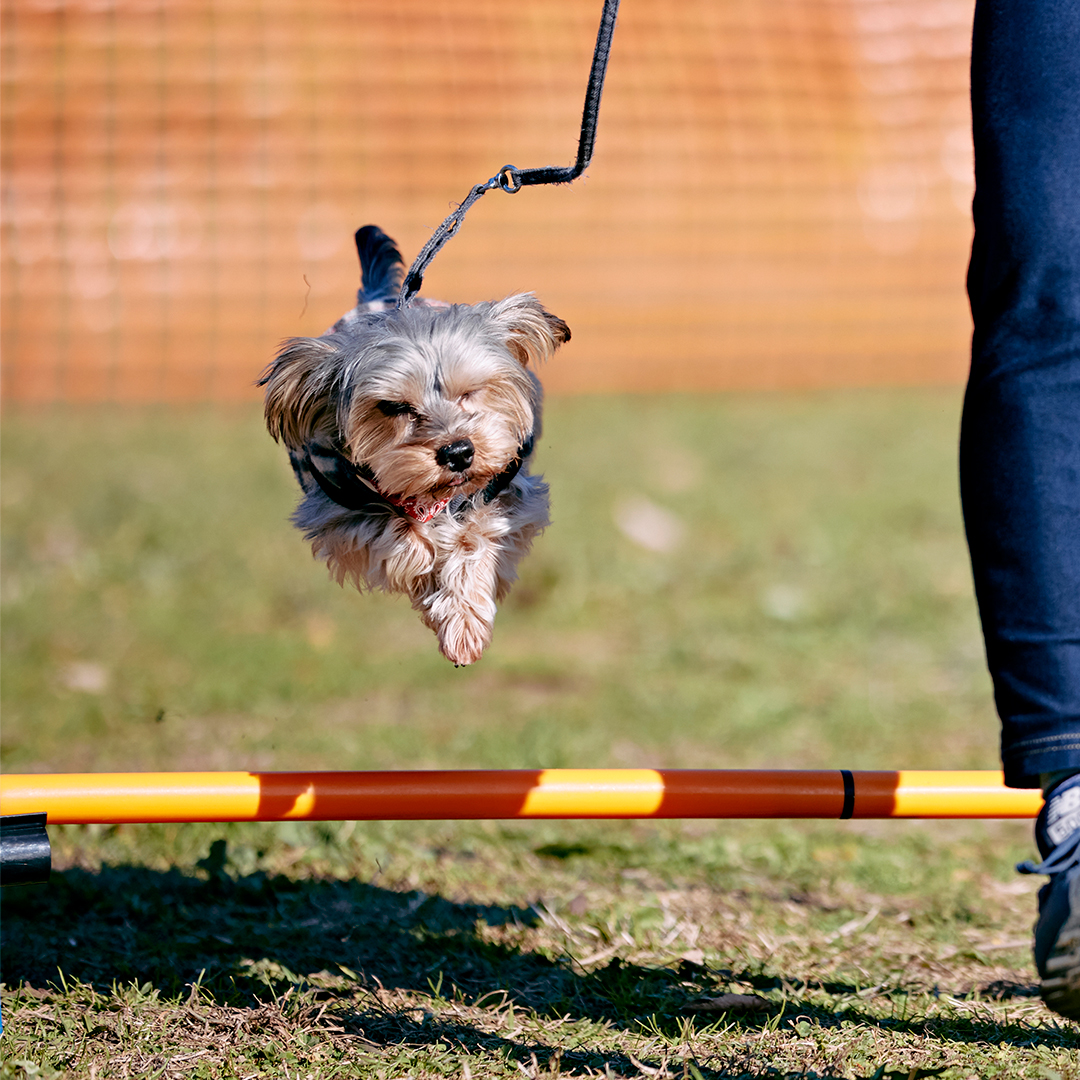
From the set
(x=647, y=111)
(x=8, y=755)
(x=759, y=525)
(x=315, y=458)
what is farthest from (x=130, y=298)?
(x=315, y=458)

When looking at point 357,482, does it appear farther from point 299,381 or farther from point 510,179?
point 510,179

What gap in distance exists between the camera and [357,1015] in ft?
8.60

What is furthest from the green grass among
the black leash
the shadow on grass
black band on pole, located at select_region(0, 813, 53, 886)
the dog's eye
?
the black leash

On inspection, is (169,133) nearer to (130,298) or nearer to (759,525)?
(130,298)

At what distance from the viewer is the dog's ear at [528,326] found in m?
2.72

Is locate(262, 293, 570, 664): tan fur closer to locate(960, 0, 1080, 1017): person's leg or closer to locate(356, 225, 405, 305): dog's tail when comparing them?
locate(356, 225, 405, 305): dog's tail

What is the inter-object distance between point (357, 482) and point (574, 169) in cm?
81

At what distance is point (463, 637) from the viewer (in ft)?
8.65

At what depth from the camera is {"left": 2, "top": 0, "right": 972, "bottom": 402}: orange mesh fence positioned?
29.2 feet

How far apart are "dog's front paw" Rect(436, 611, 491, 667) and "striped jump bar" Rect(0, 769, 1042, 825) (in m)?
0.25

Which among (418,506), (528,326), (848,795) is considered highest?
(528,326)

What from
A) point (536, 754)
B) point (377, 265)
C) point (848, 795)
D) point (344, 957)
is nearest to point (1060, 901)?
point (848, 795)

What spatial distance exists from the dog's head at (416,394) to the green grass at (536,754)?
1089mm

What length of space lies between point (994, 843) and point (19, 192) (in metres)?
7.60
